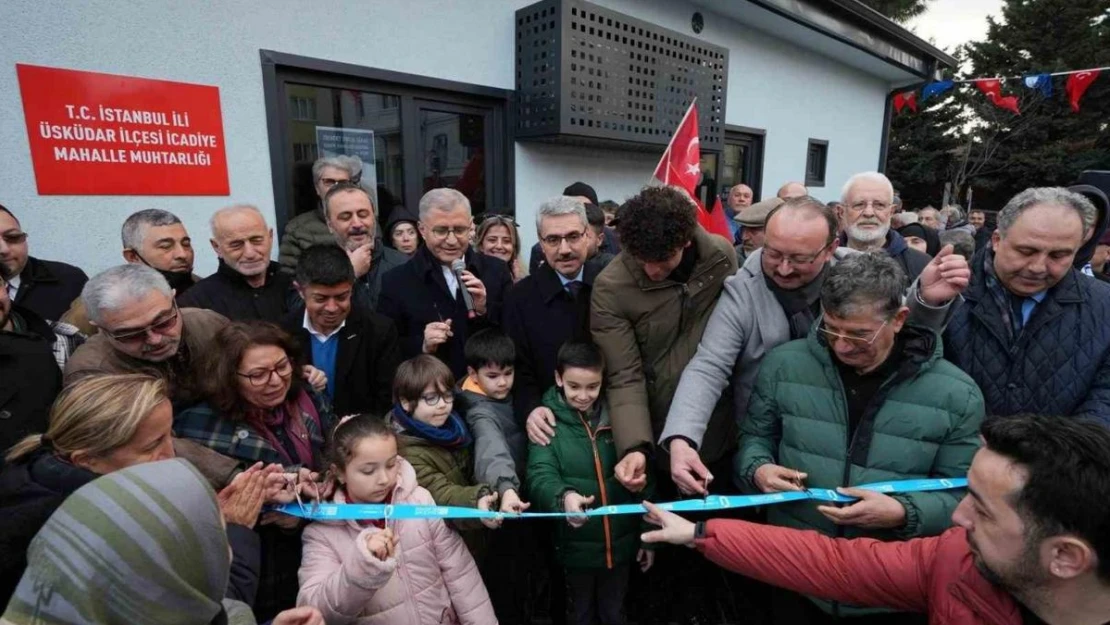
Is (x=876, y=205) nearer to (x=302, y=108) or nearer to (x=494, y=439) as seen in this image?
(x=494, y=439)

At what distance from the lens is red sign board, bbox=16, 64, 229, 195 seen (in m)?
3.24

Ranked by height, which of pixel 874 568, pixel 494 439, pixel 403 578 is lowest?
pixel 403 578

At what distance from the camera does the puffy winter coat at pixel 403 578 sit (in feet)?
5.77

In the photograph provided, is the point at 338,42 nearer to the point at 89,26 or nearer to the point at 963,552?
the point at 89,26

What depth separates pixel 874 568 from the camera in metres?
1.68

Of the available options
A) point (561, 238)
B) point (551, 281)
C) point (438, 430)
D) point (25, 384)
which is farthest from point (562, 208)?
point (25, 384)

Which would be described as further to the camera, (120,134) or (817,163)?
(817,163)

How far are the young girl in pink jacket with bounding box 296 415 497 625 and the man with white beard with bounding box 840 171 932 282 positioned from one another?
2.85 metres

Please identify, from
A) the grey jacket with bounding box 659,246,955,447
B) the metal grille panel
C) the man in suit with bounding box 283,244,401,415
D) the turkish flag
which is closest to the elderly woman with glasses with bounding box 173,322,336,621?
the man in suit with bounding box 283,244,401,415

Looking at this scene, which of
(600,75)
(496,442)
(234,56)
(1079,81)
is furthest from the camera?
(1079,81)

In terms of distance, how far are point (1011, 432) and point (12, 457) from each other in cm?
258

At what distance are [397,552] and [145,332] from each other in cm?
122

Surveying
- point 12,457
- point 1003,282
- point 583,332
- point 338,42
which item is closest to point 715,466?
point 583,332

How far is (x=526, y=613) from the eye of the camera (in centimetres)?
294
